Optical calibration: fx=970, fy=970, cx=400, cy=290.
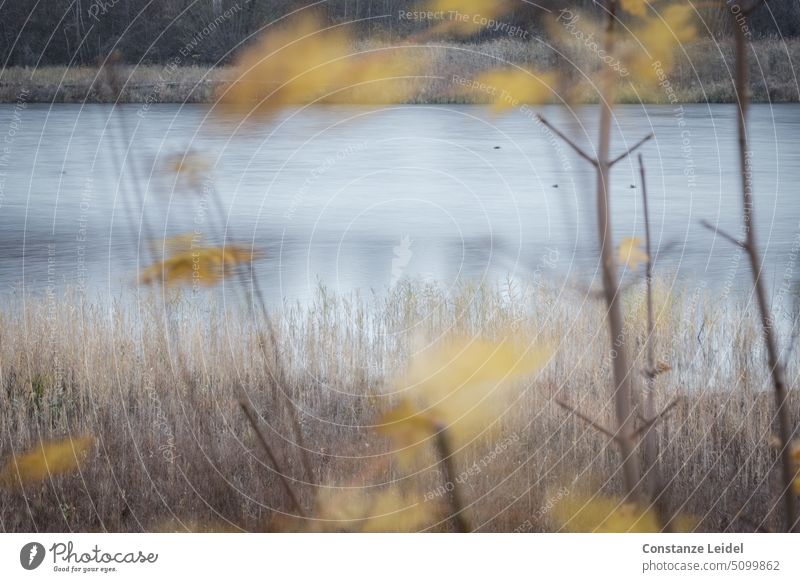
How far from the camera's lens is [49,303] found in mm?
1519

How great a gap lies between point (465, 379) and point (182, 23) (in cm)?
68

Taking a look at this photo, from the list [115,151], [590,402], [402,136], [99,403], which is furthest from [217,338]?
[590,402]

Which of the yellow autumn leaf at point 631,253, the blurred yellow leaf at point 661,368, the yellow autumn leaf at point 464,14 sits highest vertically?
the yellow autumn leaf at point 464,14

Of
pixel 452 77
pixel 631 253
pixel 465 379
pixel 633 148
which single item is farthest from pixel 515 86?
pixel 465 379

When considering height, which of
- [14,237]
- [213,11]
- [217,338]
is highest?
[213,11]

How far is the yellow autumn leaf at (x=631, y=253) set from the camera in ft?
4.91

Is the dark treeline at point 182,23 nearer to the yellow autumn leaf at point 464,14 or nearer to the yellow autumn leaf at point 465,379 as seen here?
the yellow autumn leaf at point 464,14

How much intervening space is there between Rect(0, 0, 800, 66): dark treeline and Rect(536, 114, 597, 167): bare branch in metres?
0.13

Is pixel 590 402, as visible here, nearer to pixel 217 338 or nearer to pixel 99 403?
pixel 217 338

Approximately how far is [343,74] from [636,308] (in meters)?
0.57

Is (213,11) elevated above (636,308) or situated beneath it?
elevated above

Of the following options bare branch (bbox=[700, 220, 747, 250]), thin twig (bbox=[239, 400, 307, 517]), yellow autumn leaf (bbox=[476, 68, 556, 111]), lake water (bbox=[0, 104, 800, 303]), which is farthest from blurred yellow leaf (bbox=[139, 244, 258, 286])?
bare branch (bbox=[700, 220, 747, 250])

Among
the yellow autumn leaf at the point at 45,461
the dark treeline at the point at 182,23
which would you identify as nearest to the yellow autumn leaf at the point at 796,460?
the dark treeline at the point at 182,23

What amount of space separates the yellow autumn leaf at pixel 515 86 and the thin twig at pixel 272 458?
23.8 inches
